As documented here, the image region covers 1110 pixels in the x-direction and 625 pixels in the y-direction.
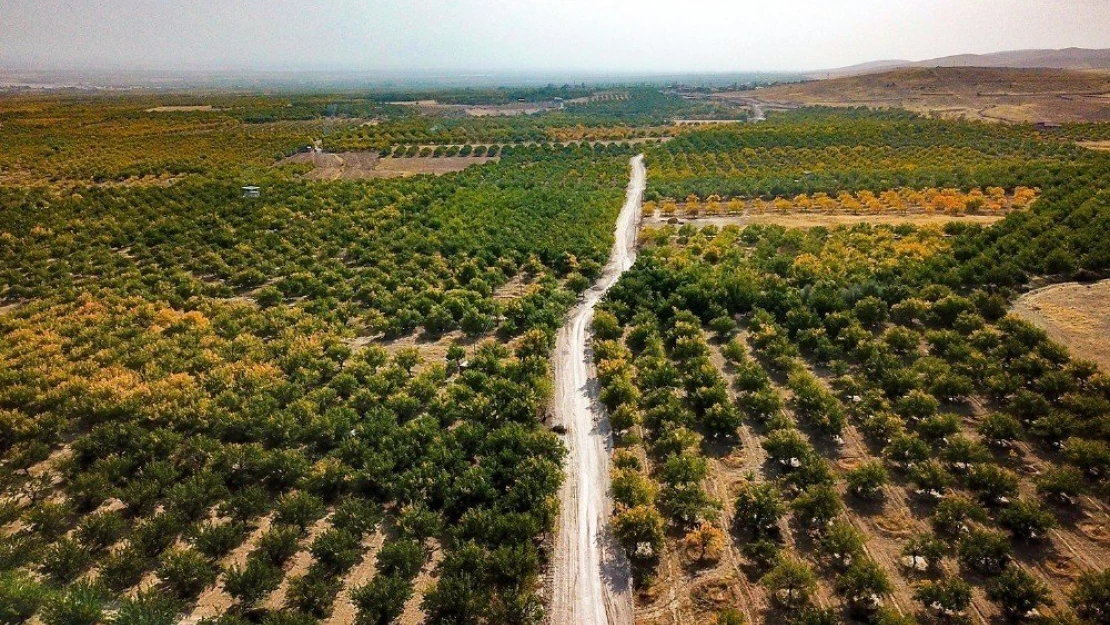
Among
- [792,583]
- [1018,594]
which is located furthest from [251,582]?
[1018,594]

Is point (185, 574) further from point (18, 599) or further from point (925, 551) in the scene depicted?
point (925, 551)

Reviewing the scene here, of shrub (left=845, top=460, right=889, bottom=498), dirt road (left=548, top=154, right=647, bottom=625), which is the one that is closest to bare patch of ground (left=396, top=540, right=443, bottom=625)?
dirt road (left=548, top=154, right=647, bottom=625)

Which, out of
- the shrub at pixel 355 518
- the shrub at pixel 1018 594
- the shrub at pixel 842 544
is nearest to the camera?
the shrub at pixel 1018 594

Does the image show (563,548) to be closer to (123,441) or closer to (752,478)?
(752,478)

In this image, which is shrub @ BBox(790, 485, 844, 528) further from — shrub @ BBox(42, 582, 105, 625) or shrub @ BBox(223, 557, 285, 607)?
shrub @ BBox(42, 582, 105, 625)

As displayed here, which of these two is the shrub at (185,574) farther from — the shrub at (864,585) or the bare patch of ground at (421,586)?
the shrub at (864,585)

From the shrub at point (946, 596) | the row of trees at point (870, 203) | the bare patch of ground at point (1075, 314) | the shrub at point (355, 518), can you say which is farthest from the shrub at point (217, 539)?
the row of trees at point (870, 203)
